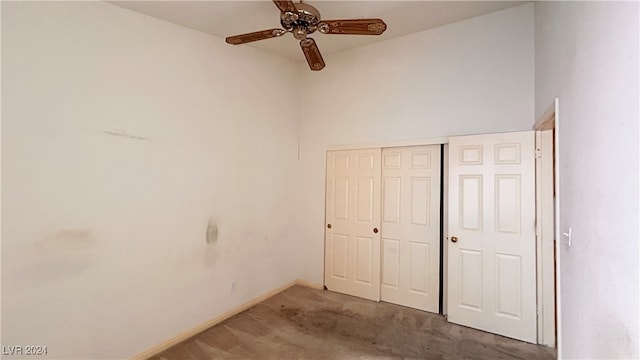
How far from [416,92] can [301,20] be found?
1.89 metres

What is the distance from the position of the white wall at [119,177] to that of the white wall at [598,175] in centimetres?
307

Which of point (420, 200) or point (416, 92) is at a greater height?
point (416, 92)

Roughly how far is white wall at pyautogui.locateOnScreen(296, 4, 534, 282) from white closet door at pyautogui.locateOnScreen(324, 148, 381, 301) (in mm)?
161

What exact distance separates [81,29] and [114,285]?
2097 millimetres

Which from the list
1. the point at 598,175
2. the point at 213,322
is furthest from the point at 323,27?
the point at 213,322

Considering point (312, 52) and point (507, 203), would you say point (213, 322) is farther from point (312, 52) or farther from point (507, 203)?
point (507, 203)

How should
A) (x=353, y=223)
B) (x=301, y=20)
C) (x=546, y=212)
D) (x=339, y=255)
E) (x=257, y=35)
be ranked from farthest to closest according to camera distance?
(x=339, y=255)
(x=353, y=223)
(x=546, y=212)
(x=257, y=35)
(x=301, y=20)

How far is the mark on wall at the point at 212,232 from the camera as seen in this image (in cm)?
326

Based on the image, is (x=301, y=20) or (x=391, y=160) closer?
(x=301, y=20)

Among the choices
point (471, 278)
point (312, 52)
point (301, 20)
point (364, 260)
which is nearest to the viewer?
point (301, 20)

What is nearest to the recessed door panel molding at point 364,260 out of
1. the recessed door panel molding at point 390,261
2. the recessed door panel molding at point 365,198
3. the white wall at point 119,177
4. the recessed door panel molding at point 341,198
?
the recessed door panel molding at point 390,261

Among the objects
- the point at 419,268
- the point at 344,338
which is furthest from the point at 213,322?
the point at 419,268

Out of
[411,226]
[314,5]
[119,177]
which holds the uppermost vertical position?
[314,5]

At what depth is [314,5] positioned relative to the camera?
2.83 m
